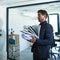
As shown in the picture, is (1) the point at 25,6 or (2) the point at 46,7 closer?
(2) the point at 46,7

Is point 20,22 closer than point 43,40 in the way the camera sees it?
No

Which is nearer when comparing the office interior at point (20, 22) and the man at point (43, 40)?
the man at point (43, 40)

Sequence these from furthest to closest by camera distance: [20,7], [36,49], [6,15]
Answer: [6,15] < [20,7] < [36,49]

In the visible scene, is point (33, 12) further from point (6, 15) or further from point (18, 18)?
point (6, 15)

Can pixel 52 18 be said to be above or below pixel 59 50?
above

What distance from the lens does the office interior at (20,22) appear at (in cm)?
256

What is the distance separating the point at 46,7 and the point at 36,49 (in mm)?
1317

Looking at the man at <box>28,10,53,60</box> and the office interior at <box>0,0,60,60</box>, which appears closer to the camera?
the man at <box>28,10,53,60</box>

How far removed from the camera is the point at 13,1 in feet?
9.49

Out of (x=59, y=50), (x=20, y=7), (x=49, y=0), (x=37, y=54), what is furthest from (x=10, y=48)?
(x=37, y=54)

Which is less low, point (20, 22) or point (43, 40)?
point (20, 22)

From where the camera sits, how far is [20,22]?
298 cm

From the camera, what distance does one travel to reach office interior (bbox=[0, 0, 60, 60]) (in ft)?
8.39

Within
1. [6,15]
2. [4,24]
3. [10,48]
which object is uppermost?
[6,15]
